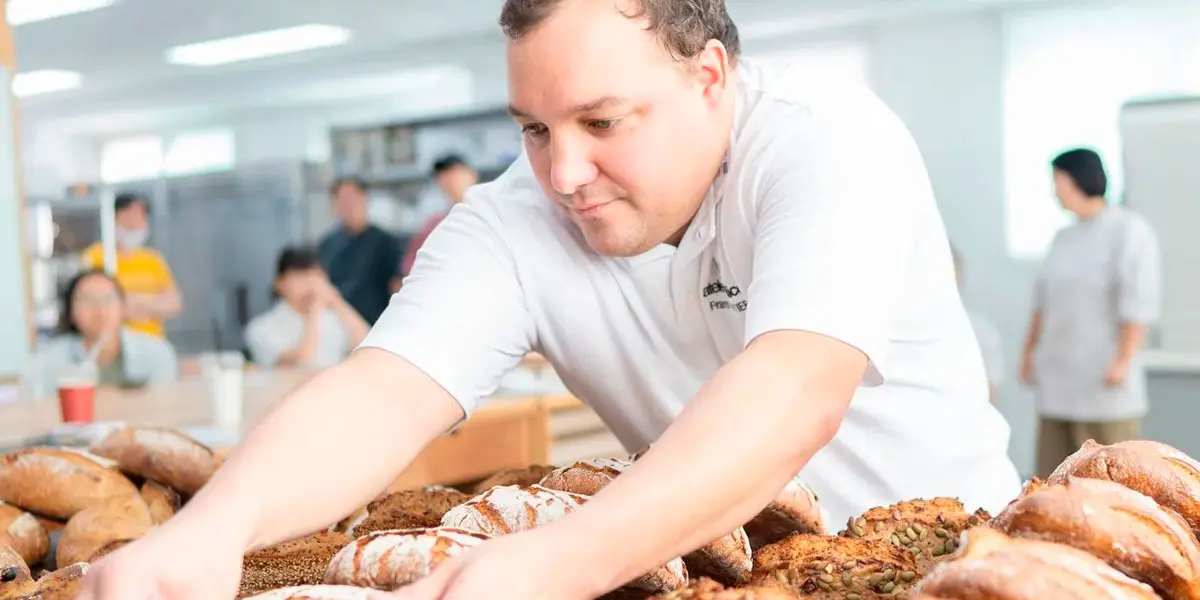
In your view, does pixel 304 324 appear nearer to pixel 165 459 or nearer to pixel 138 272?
pixel 138 272

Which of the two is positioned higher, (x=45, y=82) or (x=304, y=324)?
(x=45, y=82)

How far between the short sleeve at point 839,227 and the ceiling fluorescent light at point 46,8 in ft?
24.0

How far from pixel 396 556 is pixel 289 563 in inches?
11.6

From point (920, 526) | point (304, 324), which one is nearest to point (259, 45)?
point (304, 324)

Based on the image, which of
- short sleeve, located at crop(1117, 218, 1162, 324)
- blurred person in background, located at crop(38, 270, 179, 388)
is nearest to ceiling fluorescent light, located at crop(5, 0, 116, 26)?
blurred person in background, located at crop(38, 270, 179, 388)

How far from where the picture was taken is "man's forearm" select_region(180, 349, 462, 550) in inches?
35.2

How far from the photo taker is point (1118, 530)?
71 cm

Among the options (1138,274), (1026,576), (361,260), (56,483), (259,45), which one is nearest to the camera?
(1026,576)

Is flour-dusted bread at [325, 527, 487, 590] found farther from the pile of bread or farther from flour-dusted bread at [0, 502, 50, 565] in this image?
flour-dusted bread at [0, 502, 50, 565]

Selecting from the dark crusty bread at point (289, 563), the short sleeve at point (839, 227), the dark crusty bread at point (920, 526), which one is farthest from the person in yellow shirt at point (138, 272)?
the dark crusty bread at point (920, 526)

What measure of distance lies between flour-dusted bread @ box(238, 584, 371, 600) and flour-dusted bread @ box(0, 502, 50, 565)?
2.17 ft

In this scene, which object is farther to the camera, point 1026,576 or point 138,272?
point 138,272

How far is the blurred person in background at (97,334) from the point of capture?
4102 millimetres

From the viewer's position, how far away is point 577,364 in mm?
1434
